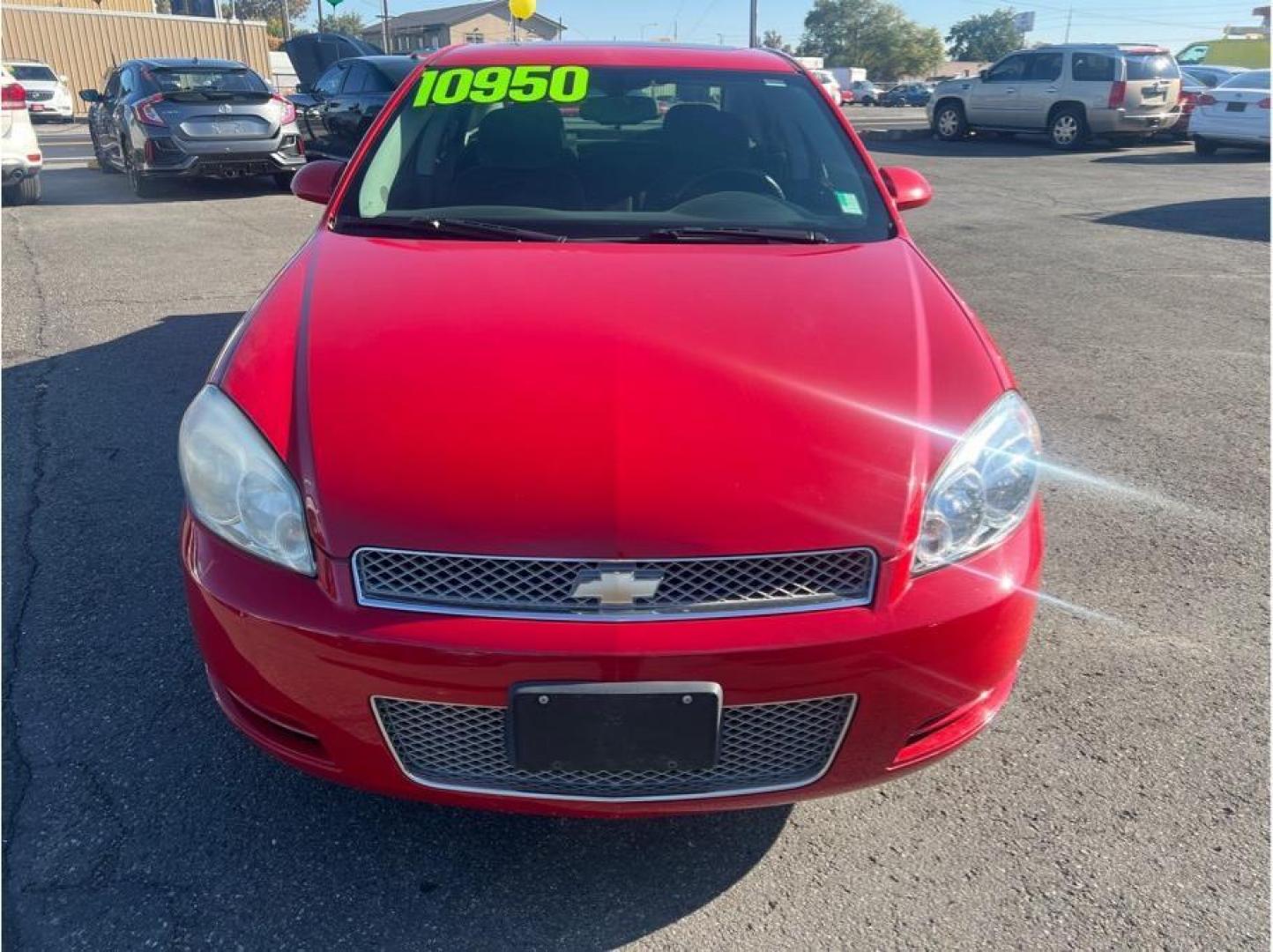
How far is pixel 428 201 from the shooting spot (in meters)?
3.07

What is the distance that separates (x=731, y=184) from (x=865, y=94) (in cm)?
5574

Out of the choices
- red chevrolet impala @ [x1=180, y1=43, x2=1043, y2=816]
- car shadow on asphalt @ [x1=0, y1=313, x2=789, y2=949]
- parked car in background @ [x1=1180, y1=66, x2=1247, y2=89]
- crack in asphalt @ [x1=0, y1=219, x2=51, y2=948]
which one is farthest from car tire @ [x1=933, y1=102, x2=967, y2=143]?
car shadow on asphalt @ [x1=0, y1=313, x2=789, y2=949]

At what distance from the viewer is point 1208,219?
10492 millimetres

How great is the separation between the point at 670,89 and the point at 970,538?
2.11m

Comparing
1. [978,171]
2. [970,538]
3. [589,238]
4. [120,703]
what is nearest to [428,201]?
[589,238]

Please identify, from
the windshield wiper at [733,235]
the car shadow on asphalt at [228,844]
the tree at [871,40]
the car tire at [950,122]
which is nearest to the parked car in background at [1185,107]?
the car tire at [950,122]

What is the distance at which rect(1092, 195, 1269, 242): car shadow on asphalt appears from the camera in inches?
385

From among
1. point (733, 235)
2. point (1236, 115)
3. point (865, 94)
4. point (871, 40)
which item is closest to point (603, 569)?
point (733, 235)

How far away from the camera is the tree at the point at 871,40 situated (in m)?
91.0

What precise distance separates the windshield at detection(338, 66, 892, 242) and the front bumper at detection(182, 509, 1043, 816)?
1.37 meters

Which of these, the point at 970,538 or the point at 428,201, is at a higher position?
the point at 428,201

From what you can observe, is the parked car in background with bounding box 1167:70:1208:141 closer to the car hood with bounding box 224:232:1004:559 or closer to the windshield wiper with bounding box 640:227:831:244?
the windshield wiper with bounding box 640:227:831:244

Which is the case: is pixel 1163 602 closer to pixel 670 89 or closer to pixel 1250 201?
pixel 670 89

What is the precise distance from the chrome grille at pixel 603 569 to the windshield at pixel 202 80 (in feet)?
33.9
